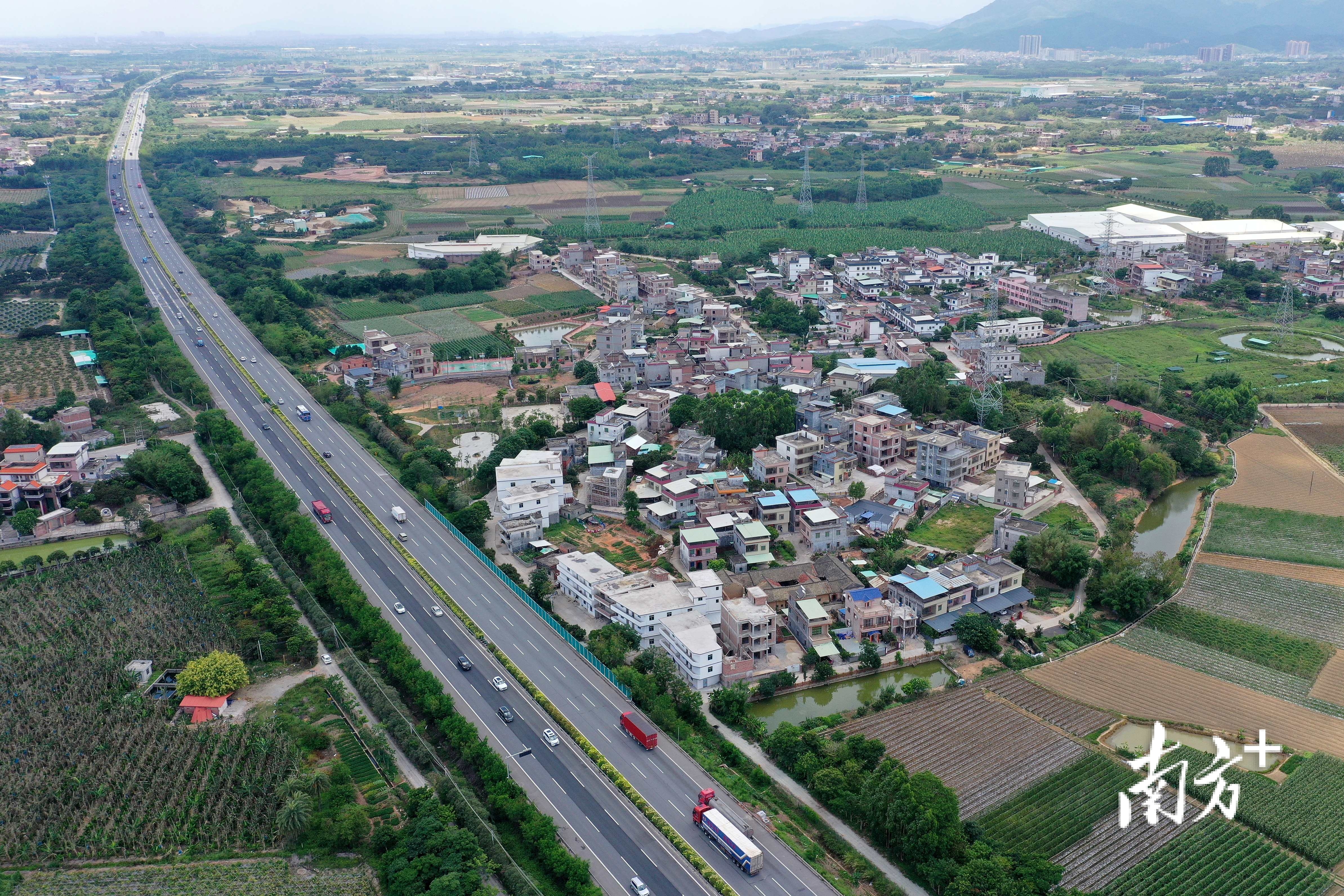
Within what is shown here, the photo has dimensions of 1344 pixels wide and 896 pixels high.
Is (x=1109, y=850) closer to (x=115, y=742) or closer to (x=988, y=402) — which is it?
(x=115, y=742)

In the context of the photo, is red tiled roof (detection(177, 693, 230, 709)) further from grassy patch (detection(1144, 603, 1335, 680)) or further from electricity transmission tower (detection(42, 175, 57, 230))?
electricity transmission tower (detection(42, 175, 57, 230))

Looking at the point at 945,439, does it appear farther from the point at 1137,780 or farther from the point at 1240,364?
the point at 1240,364

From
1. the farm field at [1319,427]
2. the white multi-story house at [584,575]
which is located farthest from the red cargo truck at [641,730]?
the farm field at [1319,427]

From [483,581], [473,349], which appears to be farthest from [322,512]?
[473,349]

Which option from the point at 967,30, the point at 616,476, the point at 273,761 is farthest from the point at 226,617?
the point at 967,30

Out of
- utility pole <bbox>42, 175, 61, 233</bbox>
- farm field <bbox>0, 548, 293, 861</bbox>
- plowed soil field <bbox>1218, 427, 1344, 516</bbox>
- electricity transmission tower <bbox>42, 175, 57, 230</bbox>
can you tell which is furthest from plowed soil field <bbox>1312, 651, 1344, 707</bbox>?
electricity transmission tower <bbox>42, 175, 57, 230</bbox>

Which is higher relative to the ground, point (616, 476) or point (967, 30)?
point (967, 30)
